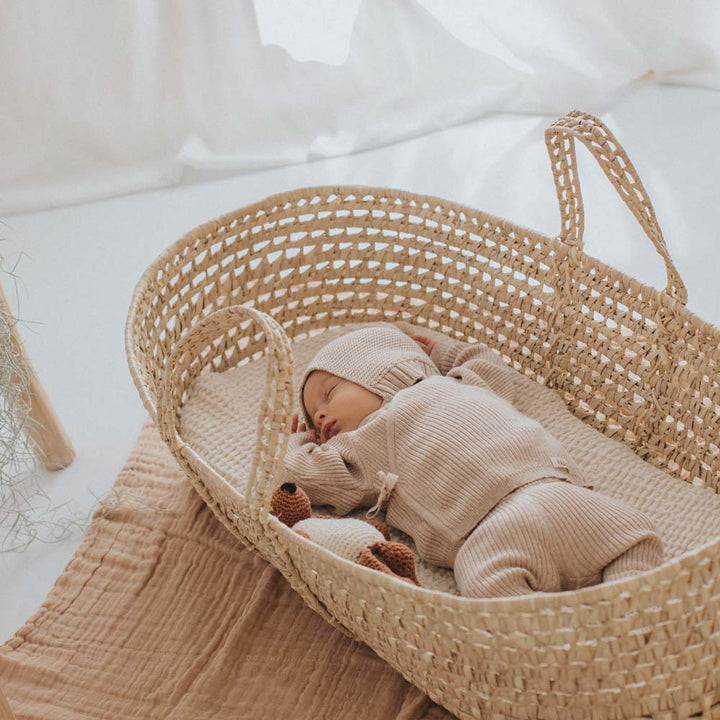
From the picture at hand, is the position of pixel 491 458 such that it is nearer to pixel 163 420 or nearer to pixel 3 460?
pixel 163 420

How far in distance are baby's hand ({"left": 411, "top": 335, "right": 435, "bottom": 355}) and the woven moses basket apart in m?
0.09

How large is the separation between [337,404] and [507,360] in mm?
324

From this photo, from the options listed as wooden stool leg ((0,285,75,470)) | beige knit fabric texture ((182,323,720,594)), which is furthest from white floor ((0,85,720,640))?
beige knit fabric texture ((182,323,720,594))

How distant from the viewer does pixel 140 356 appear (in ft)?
4.71

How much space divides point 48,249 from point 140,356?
105 centimetres

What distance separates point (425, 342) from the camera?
1.65 m

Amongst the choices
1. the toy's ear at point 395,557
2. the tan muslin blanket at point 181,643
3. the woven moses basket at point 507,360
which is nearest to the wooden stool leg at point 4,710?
the tan muslin blanket at point 181,643

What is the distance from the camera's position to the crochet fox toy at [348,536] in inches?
49.4

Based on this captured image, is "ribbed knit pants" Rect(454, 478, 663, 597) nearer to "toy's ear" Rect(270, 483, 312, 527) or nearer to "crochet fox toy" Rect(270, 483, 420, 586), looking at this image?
"crochet fox toy" Rect(270, 483, 420, 586)

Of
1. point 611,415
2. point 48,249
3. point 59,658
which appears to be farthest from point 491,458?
point 48,249

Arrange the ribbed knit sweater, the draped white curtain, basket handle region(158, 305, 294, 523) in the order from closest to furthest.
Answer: basket handle region(158, 305, 294, 523)
the ribbed knit sweater
the draped white curtain

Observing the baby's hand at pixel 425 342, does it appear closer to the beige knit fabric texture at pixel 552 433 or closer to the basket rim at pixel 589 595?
the beige knit fabric texture at pixel 552 433

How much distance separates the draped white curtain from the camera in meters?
2.44

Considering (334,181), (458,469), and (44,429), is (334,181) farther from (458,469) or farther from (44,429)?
(458,469)
